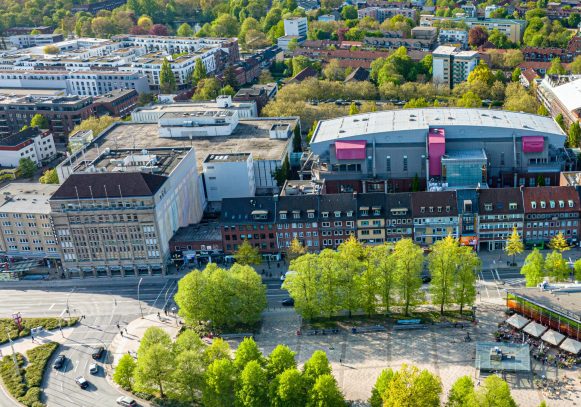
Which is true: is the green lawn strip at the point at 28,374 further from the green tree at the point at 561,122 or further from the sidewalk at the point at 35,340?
the green tree at the point at 561,122

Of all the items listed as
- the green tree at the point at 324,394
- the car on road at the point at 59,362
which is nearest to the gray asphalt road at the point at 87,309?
the car on road at the point at 59,362

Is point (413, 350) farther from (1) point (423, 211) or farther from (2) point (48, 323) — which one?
(2) point (48, 323)

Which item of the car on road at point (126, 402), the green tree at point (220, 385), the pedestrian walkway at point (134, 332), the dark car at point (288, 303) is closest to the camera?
the green tree at point (220, 385)

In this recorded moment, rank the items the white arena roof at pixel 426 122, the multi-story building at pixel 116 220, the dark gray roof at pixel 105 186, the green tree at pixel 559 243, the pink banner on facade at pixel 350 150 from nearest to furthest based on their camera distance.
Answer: the green tree at pixel 559 243
the dark gray roof at pixel 105 186
the multi-story building at pixel 116 220
the pink banner on facade at pixel 350 150
the white arena roof at pixel 426 122

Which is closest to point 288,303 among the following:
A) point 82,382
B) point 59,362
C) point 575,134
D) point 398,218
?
point 398,218

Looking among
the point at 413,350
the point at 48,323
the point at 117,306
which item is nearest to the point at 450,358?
the point at 413,350

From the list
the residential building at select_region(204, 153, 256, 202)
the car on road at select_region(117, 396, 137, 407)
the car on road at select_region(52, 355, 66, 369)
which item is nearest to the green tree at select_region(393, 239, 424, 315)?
the car on road at select_region(117, 396, 137, 407)

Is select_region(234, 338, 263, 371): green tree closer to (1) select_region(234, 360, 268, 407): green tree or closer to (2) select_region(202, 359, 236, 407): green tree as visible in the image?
(2) select_region(202, 359, 236, 407): green tree
